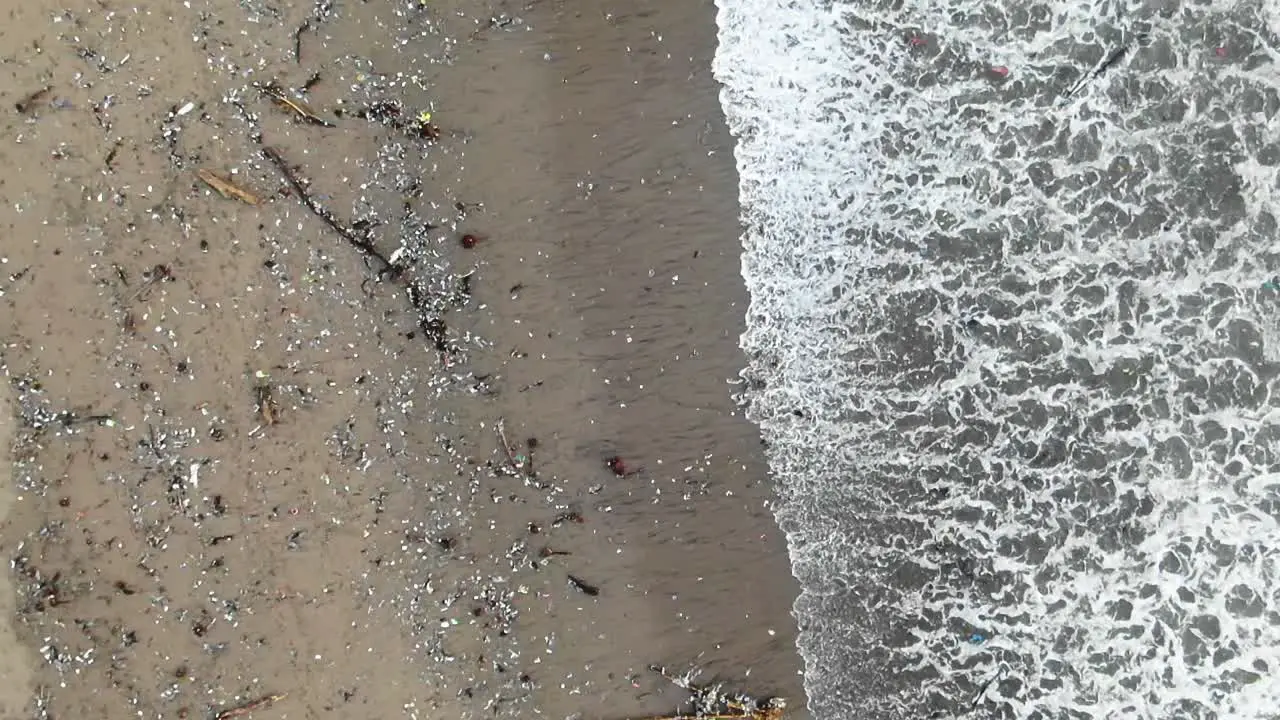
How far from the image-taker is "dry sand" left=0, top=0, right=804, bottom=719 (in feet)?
8.52

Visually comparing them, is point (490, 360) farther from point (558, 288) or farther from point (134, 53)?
point (134, 53)

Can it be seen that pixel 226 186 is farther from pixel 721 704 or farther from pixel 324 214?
pixel 721 704

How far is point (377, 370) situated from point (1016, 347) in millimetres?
2495

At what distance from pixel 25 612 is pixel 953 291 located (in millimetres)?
3720

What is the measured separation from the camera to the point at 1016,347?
109 inches

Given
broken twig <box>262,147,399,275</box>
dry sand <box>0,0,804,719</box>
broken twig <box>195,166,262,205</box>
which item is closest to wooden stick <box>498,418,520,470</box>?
dry sand <box>0,0,804,719</box>

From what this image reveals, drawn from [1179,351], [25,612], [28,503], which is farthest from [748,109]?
[25,612]

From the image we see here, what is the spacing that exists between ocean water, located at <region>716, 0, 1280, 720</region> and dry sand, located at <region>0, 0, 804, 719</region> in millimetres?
256

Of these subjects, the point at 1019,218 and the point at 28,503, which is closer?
the point at 28,503

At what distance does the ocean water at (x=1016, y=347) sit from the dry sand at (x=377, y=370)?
0.26m

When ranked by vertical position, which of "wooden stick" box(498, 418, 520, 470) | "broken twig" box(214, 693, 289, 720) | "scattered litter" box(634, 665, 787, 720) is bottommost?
"scattered litter" box(634, 665, 787, 720)

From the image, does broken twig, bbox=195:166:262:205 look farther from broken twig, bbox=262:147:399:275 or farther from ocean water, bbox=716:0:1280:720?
ocean water, bbox=716:0:1280:720

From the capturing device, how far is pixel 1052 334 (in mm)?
2777

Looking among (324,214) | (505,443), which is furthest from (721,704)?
(324,214)
